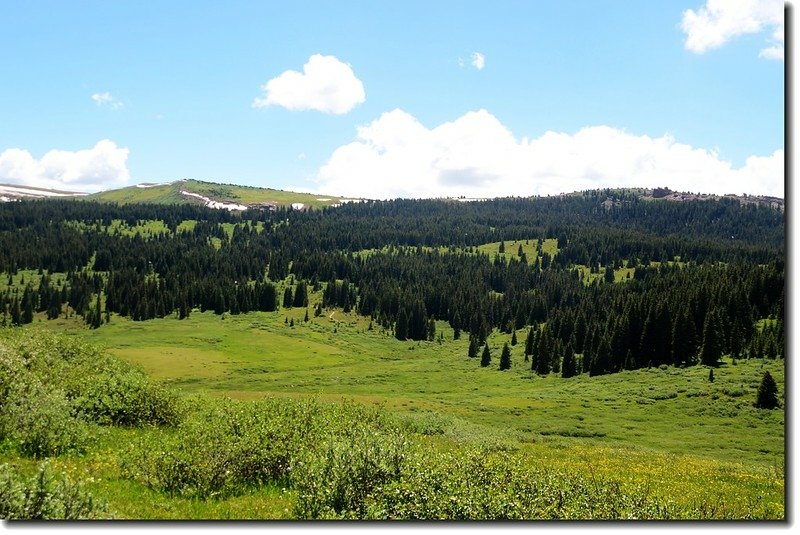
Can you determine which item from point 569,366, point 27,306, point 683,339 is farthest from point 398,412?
point 27,306

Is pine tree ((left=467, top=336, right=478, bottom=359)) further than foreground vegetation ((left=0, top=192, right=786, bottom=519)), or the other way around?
pine tree ((left=467, top=336, right=478, bottom=359))

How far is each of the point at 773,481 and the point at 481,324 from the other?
164 meters

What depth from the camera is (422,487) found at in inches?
520

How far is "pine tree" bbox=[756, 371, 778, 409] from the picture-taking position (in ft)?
230

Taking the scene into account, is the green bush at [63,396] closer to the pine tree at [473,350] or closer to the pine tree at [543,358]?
the pine tree at [543,358]

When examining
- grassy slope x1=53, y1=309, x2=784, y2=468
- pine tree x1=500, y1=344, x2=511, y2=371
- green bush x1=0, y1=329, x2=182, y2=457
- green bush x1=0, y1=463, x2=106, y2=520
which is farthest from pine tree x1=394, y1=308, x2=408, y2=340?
green bush x1=0, y1=463, x2=106, y2=520

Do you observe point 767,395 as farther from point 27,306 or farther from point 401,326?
point 27,306

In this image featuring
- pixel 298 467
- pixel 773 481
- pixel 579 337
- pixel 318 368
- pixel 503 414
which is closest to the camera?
pixel 298 467

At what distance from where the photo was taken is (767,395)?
7088 cm

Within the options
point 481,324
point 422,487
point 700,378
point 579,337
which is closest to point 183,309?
point 481,324

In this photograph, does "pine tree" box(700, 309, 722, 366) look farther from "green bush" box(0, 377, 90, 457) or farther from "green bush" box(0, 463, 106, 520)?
"green bush" box(0, 463, 106, 520)

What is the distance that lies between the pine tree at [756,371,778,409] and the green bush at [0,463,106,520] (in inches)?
3274

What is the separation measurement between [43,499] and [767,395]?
279 feet

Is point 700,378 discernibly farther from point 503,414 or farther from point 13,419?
point 13,419
